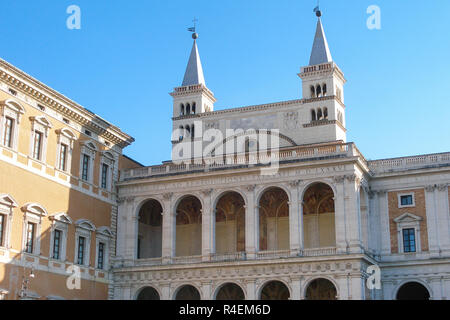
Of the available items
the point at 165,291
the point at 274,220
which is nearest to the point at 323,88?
the point at 274,220

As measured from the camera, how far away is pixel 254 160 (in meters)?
37.7

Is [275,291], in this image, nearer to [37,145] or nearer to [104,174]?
[104,174]

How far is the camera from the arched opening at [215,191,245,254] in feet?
131

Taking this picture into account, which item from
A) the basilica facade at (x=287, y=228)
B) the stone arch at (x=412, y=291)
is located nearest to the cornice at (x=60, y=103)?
the basilica facade at (x=287, y=228)

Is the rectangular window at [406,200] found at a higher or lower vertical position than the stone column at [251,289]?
higher

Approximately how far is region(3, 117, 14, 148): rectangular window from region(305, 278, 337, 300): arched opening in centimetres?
1751

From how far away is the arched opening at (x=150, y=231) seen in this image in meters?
41.3

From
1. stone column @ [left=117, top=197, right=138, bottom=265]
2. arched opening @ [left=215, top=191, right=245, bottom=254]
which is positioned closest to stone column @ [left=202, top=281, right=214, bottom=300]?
arched opening @ [left=215, top=191, right=245, bottom=254]

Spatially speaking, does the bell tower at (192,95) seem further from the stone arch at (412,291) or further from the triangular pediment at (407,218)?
the stone arch at (412,291)

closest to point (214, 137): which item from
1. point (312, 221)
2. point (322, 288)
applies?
point (312, 221)

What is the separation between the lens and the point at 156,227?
4269cm

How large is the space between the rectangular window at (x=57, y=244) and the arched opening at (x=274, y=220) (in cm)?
1158

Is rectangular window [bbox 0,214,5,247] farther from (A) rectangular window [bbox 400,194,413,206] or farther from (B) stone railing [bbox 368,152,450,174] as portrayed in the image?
(A) rectangular window [bbox 400,194,413,206]

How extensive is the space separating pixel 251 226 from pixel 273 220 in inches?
133
